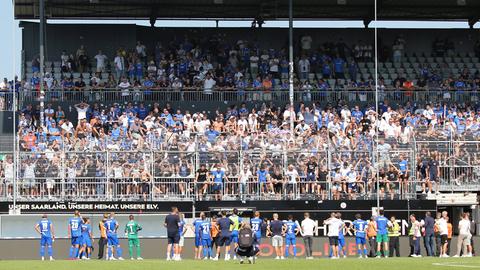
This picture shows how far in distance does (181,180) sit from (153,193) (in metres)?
1.06

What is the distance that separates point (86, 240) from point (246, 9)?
21188 millimetres

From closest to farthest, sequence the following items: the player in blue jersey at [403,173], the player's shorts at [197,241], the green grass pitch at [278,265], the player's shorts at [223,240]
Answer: the green grass pitch at [278,265]
the player's shorts at [223,240]
the player's shorts at [197,241]
the player in blue jersey at [403,173]

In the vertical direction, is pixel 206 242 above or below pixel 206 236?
below

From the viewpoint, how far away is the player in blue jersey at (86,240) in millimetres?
40156

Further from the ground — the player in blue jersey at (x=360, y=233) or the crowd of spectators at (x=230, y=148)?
the crowd of spectators at (x=230, y=148)

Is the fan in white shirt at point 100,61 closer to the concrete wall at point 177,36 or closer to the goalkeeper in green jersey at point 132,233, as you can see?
the concrete wall at point 177,36

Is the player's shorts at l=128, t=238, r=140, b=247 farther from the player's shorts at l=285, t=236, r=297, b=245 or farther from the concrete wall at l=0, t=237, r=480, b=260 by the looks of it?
the player's shorts at l=285, t=236, r=297, b=245

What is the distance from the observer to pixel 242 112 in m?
50.2

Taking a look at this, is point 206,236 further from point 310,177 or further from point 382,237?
point 310,177

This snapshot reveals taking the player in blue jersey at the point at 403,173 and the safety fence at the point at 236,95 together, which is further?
the safety fence at the point at 236,95

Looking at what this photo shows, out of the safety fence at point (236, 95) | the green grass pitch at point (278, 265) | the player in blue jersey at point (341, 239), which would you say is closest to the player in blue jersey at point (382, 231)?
the player in blue jersey at point (341, 239)

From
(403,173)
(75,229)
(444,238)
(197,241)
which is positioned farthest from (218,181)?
(444,238)

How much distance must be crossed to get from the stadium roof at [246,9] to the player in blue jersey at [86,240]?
17.9 m

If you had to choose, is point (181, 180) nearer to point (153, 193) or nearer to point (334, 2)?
point (153, 193)
